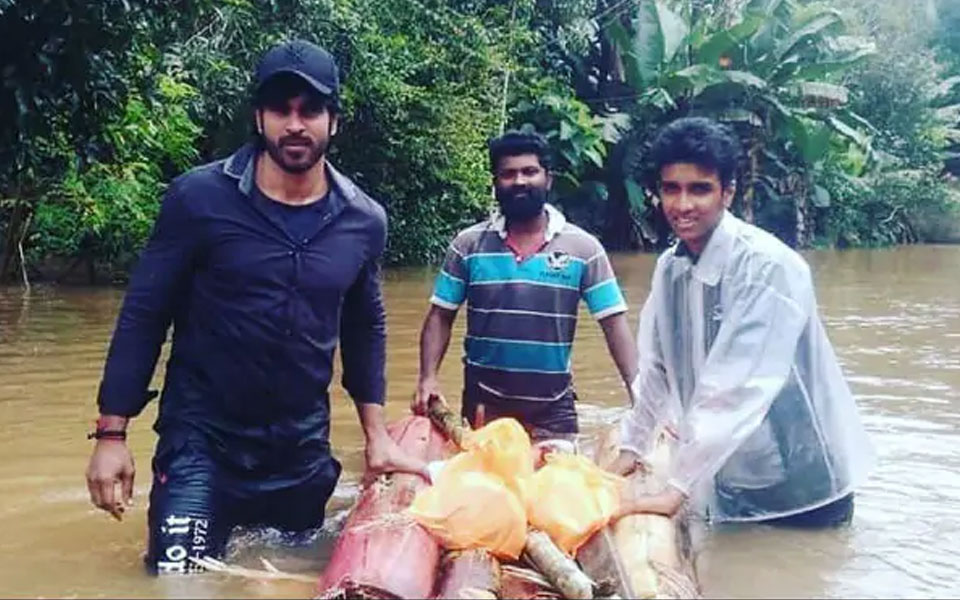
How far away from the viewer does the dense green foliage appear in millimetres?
9195

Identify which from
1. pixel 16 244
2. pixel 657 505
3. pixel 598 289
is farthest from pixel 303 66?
pixel 16 244

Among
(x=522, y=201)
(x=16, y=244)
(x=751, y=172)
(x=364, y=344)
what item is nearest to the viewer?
(x=364, y=344)

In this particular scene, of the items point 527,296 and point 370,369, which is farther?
point 527,296

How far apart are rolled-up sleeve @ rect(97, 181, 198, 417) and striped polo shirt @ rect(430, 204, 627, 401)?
75.4 inches

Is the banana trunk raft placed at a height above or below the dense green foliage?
below

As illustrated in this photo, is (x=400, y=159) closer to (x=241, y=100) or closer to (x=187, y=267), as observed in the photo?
(x=241, y=100)

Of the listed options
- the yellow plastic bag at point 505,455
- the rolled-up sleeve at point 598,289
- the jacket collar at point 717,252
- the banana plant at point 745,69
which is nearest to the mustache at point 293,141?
the yellow plastic bag at point 505,455

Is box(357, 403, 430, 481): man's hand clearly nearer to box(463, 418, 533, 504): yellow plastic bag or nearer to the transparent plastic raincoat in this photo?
box(463, 418, 533, 504): yellow plastic bag

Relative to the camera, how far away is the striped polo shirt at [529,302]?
5910 millimetres

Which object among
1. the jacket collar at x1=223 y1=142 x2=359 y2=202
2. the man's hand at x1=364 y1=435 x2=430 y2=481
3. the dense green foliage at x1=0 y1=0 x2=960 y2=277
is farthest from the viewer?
the dense green foliage at x1=0 y1=0 x2=960 y2=277

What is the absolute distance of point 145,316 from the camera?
14.1 ft

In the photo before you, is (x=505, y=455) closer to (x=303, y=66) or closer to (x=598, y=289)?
(x=303, y=66)

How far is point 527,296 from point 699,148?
1568mm

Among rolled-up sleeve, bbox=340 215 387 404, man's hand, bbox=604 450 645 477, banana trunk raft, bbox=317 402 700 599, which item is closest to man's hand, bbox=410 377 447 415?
man's hand, bbox=604 450 645 477
